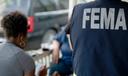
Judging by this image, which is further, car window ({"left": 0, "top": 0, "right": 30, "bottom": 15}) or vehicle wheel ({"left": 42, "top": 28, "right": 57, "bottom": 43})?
vehicle wheel ({"left": 42, "top": 28, "right": 57, "bottom": 43})

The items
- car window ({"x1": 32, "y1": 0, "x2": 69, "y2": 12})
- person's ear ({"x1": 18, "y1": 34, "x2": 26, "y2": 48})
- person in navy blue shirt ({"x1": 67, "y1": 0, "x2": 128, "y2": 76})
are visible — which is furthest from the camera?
car window ({"x1": 32, "y1": 0, "x2": 69, "y2": 12})

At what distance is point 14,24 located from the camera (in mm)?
2447

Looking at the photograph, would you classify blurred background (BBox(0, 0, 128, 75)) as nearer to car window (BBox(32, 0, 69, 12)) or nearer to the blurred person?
car window (BBox(32, 0, 69, 12))

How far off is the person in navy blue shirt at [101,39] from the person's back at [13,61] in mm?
354

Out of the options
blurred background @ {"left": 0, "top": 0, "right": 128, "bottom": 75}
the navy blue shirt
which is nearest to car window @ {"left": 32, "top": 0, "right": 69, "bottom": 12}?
blurred background @ {"left": 0, "top": 0, "right": 128, "bottom": 75}

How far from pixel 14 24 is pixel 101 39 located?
611 millimetres

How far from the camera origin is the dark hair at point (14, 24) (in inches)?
96.3

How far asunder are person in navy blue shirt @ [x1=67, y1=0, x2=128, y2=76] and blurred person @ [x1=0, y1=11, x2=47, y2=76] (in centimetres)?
35

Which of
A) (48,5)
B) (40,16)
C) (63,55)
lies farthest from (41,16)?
(63,55)

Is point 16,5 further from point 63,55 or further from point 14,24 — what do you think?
point 14,24

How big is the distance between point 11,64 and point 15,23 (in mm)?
294

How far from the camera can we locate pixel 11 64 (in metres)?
2.36

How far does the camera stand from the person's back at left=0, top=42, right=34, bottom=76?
236 centimetres

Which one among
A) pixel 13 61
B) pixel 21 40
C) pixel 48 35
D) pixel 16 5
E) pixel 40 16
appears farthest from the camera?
pixel 48 35
